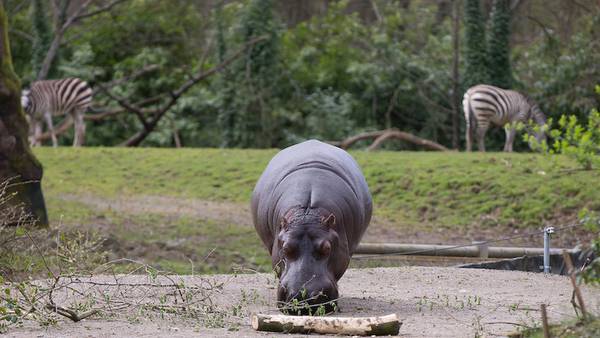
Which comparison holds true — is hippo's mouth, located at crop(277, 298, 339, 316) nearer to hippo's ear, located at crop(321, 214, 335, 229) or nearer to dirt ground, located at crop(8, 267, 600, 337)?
dirt ground, located at crop(8, 267, 600, 337)

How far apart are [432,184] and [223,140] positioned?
1011 centimetres

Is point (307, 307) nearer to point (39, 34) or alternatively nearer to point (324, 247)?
point (324, 247)

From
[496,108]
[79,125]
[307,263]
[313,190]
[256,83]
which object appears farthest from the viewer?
[256,83]

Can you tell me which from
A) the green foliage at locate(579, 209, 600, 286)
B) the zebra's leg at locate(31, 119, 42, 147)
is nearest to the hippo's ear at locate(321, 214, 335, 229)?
the green foliage at locate(579, 209, 600, 286)

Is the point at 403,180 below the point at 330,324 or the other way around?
below

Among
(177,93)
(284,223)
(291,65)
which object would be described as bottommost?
(284,223)

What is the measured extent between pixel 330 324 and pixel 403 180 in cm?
1062

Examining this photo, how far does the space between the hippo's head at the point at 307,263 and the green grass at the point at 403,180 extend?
26.3 ft

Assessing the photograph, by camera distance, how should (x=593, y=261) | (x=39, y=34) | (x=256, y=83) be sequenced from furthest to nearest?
(x=39, y=34) → (x=256, y=83) → (x=593, y=261)

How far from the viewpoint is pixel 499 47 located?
79.3ft

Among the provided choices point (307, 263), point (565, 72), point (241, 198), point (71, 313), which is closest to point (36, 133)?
point (241, 198)

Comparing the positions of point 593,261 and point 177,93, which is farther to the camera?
point 177,93

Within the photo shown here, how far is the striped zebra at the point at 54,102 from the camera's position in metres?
22.5

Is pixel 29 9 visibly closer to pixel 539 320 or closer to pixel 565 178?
pixel 565 178
